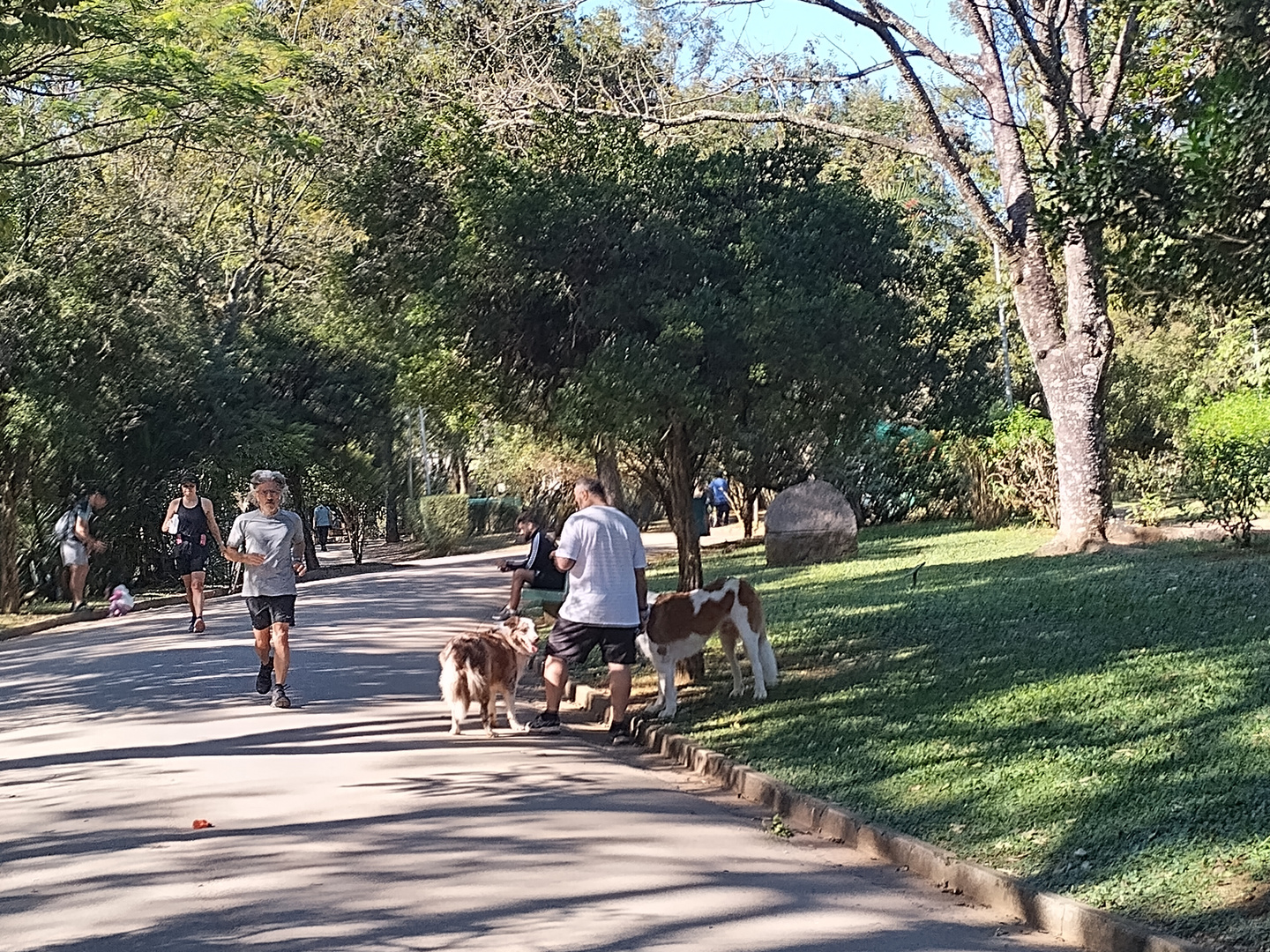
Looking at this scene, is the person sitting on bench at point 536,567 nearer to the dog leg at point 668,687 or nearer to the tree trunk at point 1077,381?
the dog leg at point 668,687

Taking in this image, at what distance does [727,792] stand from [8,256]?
780 inches

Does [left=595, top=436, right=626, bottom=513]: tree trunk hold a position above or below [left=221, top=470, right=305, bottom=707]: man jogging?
above

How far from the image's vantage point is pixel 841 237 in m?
12.8

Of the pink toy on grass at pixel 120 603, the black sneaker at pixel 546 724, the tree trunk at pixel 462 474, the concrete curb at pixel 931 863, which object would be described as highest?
the tree trunk at pixel 462 474

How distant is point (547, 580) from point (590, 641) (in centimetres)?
364

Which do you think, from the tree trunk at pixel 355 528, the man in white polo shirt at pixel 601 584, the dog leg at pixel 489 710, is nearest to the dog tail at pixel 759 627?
the man in white polo shirt at pixel 601 584

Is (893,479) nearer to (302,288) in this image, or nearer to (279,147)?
(302,288)

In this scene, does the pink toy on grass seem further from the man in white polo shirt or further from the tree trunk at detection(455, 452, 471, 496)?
the tree trunk at detection(455, 452, 471, 496)

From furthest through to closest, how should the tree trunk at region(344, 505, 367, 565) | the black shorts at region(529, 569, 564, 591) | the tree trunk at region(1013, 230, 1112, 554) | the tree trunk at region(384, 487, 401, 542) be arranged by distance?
1. the tree trunk at region(384, 487, 401, 542)
2. the tree trunk at region(344, 505, 367, 565)
3. the tree trunk at region(1013, 230, 1112, 554)
4. the black shorts at region(529, 569, 564, 591)

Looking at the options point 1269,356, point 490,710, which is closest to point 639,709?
point 490,710

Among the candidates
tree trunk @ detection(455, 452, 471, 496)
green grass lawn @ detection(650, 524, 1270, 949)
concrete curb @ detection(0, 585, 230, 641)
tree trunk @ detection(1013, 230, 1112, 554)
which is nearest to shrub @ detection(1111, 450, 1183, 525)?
tree trunk @ detection(1013, 230, 1112, 554)

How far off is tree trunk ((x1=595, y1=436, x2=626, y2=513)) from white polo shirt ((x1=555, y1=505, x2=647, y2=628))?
50cm

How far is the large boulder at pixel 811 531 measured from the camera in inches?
946

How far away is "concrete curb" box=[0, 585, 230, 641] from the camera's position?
878 inches
